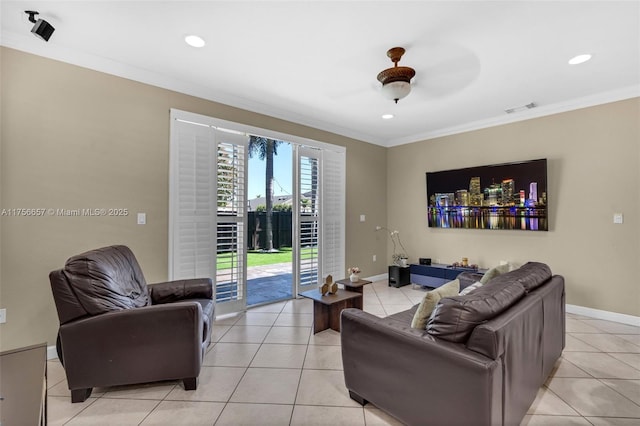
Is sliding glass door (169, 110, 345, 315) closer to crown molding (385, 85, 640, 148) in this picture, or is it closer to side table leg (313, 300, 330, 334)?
side table leg (313, 300, 330, 334)

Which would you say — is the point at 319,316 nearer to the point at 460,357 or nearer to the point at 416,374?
the point at 416,374

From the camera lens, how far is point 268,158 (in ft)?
22.8

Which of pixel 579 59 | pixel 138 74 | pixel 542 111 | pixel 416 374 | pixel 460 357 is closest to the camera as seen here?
pixel 460 357

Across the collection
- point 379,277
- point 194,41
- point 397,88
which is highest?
point 194,41

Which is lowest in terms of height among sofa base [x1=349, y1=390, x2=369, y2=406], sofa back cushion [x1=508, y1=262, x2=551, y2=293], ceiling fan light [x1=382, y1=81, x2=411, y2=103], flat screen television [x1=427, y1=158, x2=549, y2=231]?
sofa base [x1=349, y1=390, x2=369, y2=406]

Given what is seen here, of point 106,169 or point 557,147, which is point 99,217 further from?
point 557,147

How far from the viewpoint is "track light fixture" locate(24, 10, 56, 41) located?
6.79 feet

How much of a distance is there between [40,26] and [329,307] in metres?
3.31

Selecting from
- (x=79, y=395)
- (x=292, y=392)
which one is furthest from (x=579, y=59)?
(x=79, y=395)

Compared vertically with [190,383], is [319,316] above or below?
above

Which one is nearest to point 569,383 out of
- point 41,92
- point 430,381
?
point 430,381

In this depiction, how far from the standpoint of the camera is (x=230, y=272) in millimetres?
3574

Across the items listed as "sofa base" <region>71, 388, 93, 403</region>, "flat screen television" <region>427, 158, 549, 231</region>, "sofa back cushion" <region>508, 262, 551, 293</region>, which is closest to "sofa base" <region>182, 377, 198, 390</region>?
"sofa base" <region>71, 388, 93, 403</region>

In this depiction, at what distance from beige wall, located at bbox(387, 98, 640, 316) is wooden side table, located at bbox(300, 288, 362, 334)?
247 centimetres
